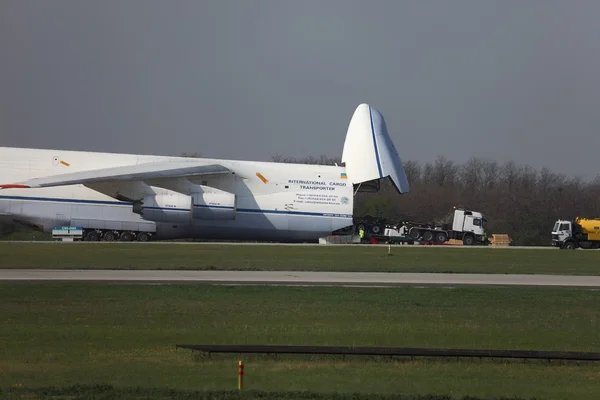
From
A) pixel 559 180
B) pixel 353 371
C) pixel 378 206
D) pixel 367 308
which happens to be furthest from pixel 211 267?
pixel 559 180

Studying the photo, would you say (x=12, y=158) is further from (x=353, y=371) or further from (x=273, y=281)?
(x=353, y=371)

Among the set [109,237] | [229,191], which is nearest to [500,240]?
[229,191]

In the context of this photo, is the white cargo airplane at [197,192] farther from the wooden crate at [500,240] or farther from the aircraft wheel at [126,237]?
the wooden crate at [500,240]

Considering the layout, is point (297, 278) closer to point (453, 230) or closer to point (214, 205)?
point (214, 205)

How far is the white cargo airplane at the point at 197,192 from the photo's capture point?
40.8 m

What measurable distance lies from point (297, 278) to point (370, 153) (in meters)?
20.5

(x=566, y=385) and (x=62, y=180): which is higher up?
(x=62, y=180)

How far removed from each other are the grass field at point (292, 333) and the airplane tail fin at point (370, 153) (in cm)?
2182

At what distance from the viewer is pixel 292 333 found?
14305 millimetres

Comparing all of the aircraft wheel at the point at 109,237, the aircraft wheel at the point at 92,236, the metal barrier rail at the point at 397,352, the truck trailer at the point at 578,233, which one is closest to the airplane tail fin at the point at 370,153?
the truck trailer at the point at 578,233

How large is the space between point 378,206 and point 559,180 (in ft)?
109

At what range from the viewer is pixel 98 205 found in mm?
41656

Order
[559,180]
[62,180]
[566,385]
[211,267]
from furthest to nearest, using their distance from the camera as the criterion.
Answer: [559,180] → [62,180] → [211,267] → [566,385]

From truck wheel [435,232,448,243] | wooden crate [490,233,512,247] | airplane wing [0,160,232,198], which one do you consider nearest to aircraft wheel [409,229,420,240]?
truck wheel [435,232,448,243]
